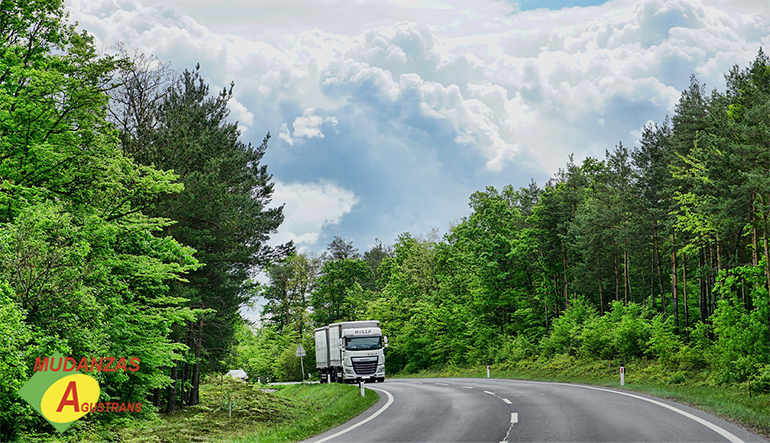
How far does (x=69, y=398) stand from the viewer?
13.4m

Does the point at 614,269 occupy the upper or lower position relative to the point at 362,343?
upper

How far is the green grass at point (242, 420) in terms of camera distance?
14418mm

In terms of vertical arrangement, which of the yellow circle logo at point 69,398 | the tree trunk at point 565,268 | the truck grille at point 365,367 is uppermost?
the tree trunk at point 565,268

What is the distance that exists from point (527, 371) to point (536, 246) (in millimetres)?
12010

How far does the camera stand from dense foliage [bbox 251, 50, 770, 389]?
23.9 meters

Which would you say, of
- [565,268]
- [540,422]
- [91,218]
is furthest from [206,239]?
[565,268]

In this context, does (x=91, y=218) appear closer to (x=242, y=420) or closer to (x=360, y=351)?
(x=242, y=420)

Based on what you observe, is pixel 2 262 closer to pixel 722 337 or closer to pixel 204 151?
pixel 204 151

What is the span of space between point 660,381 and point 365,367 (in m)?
15.6

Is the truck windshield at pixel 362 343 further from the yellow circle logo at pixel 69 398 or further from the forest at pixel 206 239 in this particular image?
the yellow circle logo at pixel 69 398

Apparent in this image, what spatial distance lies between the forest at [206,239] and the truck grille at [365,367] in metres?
7.17

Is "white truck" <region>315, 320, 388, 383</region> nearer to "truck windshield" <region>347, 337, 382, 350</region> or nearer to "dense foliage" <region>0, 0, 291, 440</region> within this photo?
"truck windshield" <region>347, 337, 382, 350</region>

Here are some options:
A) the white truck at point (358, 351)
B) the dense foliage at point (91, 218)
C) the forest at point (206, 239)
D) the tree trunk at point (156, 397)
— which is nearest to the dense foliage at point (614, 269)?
the forest at point (206, 239)

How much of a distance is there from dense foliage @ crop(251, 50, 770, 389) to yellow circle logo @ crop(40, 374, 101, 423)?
66.5 ft
